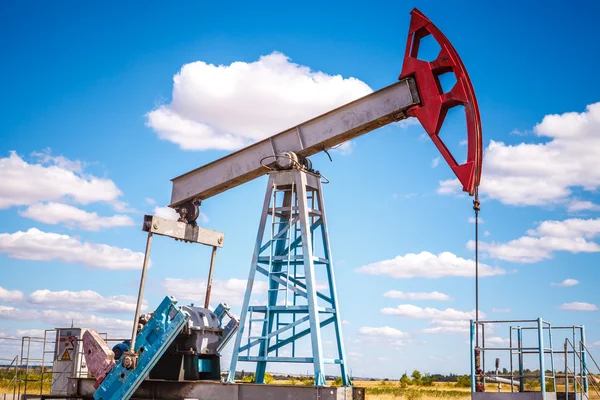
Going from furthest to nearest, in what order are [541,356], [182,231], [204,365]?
1. [182,231]
2. [204,365]
3. [541,356]

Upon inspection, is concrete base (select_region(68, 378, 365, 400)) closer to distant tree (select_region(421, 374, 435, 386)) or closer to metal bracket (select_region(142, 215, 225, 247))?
metal bracket (select_region(142, 215, 225, 247))

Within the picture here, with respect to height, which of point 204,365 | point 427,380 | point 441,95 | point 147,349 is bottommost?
point 427,380

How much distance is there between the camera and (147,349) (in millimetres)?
11664

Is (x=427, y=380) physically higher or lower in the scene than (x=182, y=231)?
lower

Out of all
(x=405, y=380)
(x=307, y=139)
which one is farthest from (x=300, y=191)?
(x=405, y=380)

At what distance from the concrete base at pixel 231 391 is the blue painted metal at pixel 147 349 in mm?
343

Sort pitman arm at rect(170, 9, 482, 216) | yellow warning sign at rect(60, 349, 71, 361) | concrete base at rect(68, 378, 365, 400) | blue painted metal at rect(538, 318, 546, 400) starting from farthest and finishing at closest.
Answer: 1. yellow warning sign at rect(60, 349, 71, 361)
2. pitman arm at rect(170, 9, 482, 216)
3. concrete base at rect(68, 378, 365, 400)
4. blue painted metal at rect(538, 318, 546, 400)

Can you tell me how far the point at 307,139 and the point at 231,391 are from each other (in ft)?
14.5

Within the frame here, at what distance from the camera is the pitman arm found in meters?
10.5

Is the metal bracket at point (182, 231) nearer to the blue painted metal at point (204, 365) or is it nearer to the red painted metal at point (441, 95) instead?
the blue painted metal at point (204, 365)

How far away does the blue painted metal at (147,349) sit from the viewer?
11.6m

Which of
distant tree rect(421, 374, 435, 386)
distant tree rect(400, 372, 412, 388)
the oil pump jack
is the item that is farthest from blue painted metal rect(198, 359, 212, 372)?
distant tree rect(421, 374, 435, 386)

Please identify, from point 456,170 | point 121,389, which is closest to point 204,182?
point 121,389

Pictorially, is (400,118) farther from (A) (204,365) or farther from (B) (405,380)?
(B) (405,380)
